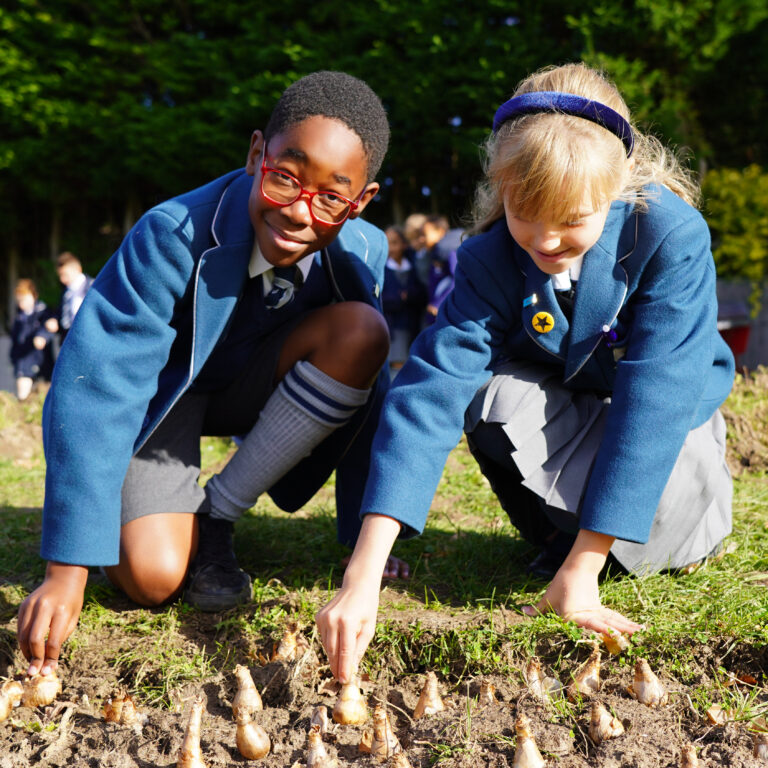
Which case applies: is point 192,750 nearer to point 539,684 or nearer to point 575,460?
point 539,684

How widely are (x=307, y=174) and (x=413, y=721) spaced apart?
1300mm

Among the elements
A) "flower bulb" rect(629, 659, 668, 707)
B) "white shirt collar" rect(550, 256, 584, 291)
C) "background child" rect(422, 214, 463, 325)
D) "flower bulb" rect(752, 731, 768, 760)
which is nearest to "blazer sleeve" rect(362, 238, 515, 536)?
"white shirt collar" rect(550, 256, 584, 291)

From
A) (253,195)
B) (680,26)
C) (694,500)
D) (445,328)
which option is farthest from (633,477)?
(680,26)

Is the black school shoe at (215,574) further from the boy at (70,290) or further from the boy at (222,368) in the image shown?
the boy at (70,290)

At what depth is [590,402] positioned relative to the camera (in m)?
2.20

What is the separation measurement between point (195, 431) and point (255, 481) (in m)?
0.25

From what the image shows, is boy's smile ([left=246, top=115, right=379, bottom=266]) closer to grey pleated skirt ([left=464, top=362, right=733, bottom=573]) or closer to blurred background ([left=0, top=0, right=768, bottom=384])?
grey pleated skirt ([left=464, top=362, right=733, bottom=573])

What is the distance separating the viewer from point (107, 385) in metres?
2.01

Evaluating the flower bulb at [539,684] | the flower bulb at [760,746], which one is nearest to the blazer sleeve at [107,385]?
the flower bulb at [539,684]

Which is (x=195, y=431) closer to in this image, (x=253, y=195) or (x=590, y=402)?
(x=253, y=195)

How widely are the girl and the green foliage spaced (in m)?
6.04

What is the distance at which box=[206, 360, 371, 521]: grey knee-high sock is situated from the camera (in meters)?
2.36

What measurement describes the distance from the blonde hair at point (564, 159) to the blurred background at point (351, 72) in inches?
184

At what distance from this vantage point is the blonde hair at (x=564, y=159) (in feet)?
5.66
